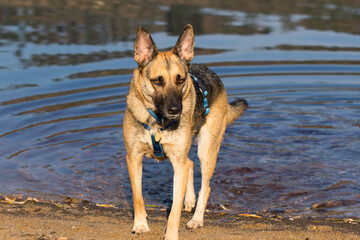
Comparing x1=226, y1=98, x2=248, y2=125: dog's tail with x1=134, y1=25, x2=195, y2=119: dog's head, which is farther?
x1=226, y1=98, x2=248, y2=125: dog's tail

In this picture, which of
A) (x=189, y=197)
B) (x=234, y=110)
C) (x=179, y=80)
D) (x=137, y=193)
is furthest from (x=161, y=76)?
(x=234, y=110)

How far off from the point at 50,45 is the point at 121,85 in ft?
11.6

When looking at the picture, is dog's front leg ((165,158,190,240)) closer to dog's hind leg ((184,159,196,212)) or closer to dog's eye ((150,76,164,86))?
dog's eye ((150,76,164,86))

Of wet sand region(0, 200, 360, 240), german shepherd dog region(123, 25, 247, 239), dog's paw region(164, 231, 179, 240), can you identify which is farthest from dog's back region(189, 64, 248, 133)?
dog's paw region(164, 231, 179, 240)

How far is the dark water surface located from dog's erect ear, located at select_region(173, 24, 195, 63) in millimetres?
2075

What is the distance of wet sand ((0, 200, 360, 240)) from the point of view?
5703 millimetres

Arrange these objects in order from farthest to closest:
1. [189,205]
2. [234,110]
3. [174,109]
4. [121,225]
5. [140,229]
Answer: [234,110] < [189,205] < [121,225] < [140,229] < [174,109]

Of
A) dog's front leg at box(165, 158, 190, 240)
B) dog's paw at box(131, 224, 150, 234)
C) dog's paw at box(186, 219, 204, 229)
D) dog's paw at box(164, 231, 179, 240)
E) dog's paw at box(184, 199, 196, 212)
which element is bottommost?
dog's paw at box(184, 199, 196, 212)

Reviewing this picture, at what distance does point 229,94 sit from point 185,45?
6146 mm

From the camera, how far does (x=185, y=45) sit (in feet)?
19.7

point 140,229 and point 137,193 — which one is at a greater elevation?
point 137,193

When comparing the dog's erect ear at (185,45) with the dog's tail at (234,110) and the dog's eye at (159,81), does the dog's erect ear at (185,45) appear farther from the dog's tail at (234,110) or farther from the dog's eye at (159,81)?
the dog's tail at (234,110)

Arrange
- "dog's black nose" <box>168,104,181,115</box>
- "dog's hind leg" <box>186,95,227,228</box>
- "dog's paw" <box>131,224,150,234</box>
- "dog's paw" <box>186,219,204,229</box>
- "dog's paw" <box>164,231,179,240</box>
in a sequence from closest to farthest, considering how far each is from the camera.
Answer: "dog's black nose" <box>168,104,181,115</box>, "dog's paw" <box>164,231,179,240</box>, "dog's paw" <box>131,224,150,234</box>, "dog's paw" <box>186,219,204,229</box>, "dog's hind leg" <box>186,95,227,228</box>

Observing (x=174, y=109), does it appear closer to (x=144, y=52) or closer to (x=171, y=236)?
(x=144, y=52)
